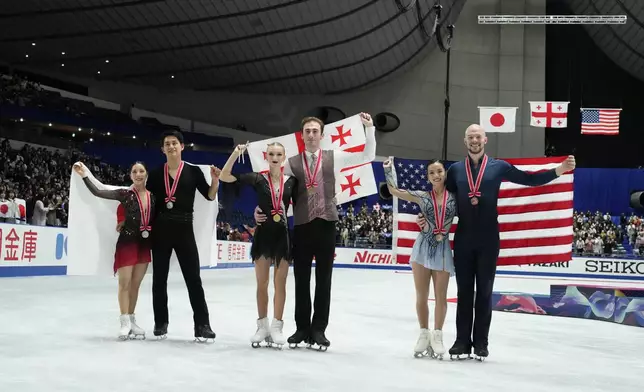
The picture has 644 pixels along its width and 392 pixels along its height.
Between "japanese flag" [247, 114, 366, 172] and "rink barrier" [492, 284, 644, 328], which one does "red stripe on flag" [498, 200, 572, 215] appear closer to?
"japanese flag" [247, 114, 366, 172]

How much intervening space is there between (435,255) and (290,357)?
55.7 inches

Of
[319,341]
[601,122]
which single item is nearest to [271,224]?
[319,341]

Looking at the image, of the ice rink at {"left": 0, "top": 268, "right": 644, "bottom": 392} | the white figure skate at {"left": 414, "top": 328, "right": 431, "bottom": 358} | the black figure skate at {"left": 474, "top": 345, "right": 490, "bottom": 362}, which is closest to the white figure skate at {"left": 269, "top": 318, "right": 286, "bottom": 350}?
the ice rink at {"left": 0, "top": 268, "right": 644, "bottom": 392}

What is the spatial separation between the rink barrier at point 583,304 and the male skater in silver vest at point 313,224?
535cm

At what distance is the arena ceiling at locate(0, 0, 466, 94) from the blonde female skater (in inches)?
1012

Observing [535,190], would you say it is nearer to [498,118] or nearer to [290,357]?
[290,357]

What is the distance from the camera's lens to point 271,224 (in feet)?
19.4

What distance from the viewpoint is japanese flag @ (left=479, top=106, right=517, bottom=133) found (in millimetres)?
26734

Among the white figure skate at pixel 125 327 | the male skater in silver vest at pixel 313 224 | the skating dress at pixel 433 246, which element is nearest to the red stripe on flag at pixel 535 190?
the skating dress at pixel 433 246

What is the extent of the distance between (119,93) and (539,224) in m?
39.0

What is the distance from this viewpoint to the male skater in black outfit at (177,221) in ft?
19.7

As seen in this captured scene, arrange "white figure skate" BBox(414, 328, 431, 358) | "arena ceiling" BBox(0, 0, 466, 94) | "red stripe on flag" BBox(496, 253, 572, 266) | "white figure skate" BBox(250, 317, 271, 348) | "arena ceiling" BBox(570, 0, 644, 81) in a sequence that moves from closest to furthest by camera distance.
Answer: "white figure skate" BBox(414, 328, 431, 358) < "white figure skate" BBox(250, 317, 271, 348) < "red stripe on flag" BBox(496, 253, 572, 266) < "arena ceiling" BBox(0, 0, 466, 94) < "arena ceiling" BBox(570, 0, 644, 81)

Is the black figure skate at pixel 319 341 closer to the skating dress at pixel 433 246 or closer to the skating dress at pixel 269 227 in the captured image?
the skating dress at pixel 269 227

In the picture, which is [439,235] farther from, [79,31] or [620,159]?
[620,159]
